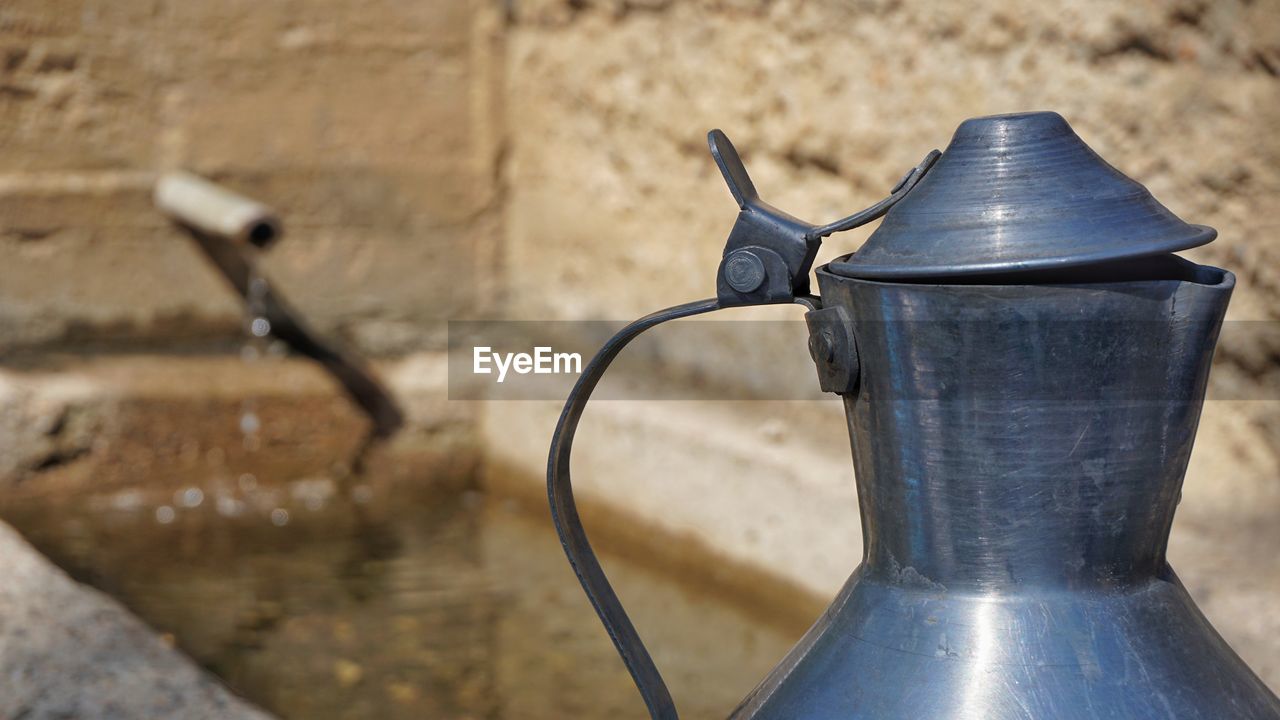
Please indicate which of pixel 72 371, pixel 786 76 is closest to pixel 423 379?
pixel 72 371

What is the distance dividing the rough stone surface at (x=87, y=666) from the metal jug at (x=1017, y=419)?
36.2 inches

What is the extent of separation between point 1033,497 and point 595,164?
299cm

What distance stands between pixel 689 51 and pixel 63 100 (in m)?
1.76

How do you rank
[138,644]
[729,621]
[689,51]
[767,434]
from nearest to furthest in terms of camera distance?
[138,644] < [729,621] < [767,434] < [689,51]

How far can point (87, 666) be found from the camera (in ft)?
5.13

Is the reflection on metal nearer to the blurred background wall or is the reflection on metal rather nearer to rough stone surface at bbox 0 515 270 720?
the blurred background wall

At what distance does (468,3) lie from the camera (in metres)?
3.87

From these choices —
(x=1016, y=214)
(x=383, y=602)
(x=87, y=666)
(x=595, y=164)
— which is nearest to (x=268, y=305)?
(x=595, y=164)

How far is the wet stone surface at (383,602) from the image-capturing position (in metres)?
2.49

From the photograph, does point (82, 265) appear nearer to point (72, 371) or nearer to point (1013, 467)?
point (72, 371)

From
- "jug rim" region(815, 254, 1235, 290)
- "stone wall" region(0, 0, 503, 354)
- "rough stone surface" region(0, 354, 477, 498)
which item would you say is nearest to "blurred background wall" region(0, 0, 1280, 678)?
"stone wall" region(0, 0, 503, 354)

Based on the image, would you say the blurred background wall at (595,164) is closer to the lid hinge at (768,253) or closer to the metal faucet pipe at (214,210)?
the metal faucet pipe at (214,210)

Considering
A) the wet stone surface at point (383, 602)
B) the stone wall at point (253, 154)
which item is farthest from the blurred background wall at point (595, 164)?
the wet stone surface at point (383, 602)

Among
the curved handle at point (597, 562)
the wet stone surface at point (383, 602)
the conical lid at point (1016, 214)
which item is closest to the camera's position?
the conical lid at point (1016, 214)
